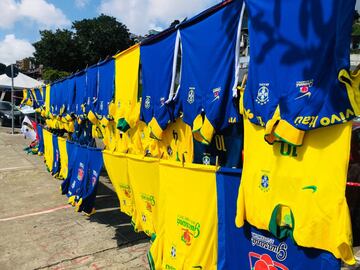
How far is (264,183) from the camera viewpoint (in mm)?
2686

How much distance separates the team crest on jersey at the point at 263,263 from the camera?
271 cm

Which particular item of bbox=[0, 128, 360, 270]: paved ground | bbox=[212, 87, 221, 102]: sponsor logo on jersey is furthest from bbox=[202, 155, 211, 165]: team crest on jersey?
bbox=[0, 128, 360, 270]: paved ground

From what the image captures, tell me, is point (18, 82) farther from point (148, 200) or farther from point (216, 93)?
point (216, 93)

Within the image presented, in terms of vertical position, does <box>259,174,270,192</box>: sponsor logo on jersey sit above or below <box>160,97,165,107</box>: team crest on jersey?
below

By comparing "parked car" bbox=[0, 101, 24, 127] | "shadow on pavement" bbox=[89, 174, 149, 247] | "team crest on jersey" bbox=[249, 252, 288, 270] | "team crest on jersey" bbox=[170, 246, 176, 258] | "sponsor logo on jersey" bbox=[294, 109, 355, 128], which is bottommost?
"shadow on pavement" bbox=[89, 174, 149, 247]

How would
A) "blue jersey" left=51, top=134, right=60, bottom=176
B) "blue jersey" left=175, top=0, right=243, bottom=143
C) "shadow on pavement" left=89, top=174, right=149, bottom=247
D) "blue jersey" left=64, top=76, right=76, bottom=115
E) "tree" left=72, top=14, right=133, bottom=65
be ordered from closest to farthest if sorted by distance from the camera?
1. "blue jersey" left=175, top=0, right=243, bottom=143
2. "shadow on pavement" left=89, top=174, right=149, bottom=247
3. "blue jersey" left=64, top=76, right=76, bottom=115
4. "blue jersey" left=51, top=134, right=60, bottom=176
5. "tree" left=72, top=14, right=133, bottom=65

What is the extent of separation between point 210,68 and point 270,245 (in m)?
1.55

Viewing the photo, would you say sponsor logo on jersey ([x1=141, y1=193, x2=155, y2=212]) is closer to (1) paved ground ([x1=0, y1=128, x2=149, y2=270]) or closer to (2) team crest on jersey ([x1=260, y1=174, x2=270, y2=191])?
(1) paved ground ([x1=0, y1=128, x2=149, y2=270])

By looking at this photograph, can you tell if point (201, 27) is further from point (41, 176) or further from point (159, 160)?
point (41, 176)

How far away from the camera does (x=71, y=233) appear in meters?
5.51

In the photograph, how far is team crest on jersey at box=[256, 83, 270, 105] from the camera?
2641mm

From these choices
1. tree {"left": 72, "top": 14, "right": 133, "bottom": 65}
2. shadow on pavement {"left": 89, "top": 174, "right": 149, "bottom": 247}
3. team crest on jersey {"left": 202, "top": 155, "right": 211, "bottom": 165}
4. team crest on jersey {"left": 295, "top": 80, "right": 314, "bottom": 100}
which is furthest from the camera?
tree {"left": 72, "top": 14, "right": 133, "bottom": 65}

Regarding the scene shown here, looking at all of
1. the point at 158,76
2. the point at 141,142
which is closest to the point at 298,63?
the point at 158,76

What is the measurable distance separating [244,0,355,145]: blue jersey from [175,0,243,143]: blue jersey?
32cm
